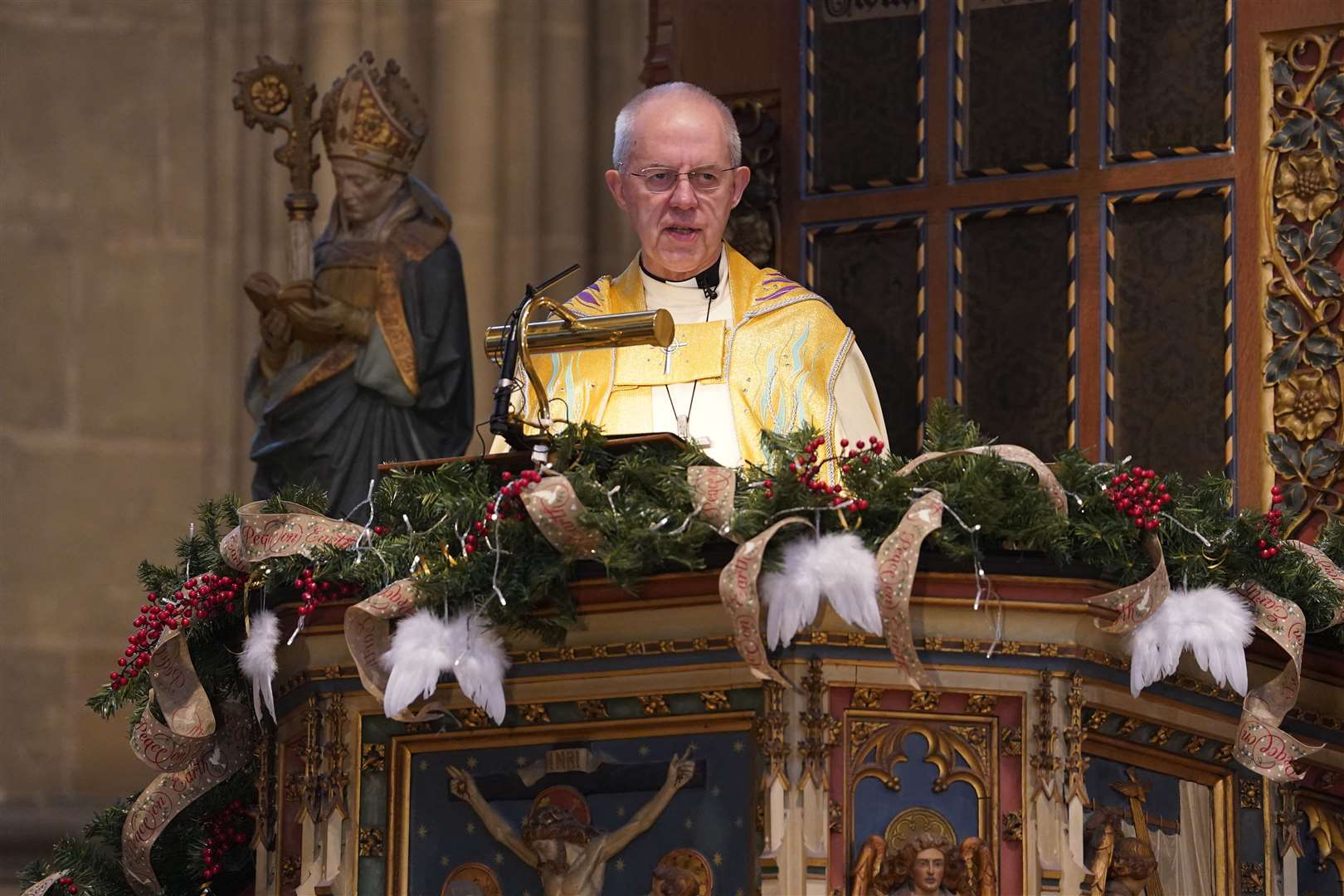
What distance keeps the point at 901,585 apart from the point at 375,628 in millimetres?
827

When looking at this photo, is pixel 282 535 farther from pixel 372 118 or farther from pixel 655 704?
pixel 372 118

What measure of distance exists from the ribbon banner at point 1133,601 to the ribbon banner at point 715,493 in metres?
0.56

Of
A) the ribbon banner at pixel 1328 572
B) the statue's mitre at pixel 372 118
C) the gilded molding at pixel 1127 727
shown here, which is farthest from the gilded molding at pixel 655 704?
the statue's mitre at pixel 372 118

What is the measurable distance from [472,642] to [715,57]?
11.1ft

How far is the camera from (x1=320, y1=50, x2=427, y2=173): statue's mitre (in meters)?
7.00

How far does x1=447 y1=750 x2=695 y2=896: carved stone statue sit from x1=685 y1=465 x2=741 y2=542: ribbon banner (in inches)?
14.0

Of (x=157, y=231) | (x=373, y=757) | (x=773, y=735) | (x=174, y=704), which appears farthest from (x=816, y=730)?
(x=157, y=231)

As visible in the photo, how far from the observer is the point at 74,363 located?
8023 mm

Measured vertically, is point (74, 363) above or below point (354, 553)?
above

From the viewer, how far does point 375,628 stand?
4082 millimetres

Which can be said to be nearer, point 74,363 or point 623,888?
point 623,888

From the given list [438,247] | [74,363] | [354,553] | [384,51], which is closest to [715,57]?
[438,247]

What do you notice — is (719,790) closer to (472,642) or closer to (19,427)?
(472,642)

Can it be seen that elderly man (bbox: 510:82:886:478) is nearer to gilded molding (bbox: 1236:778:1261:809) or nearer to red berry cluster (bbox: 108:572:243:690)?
red berry cluster (bbox: 108:572:243:690)
